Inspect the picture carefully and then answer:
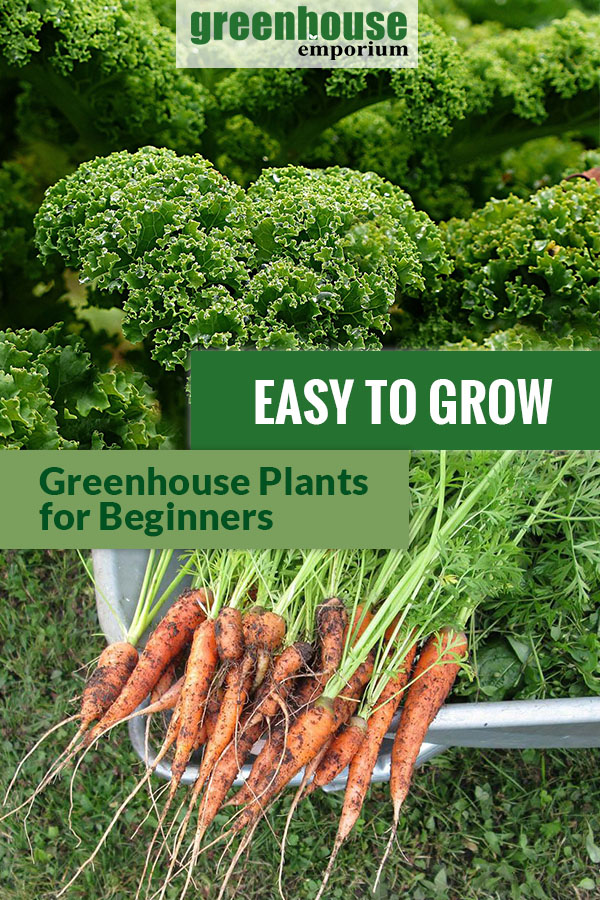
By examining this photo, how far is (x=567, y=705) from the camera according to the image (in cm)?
230

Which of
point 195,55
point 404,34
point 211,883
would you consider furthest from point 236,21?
point 211,883

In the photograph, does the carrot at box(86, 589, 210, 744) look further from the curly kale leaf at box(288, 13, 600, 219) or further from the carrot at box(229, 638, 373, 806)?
the curly kale leaf at box(288, 13, 600, 219)

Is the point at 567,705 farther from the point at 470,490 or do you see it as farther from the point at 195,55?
the point at 195,55

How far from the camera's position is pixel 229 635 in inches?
92.5

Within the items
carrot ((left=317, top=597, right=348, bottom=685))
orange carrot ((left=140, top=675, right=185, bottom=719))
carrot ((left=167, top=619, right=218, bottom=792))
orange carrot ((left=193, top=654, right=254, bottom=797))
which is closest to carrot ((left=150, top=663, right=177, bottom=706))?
orange carrot ((left=140, top=675, right=185, bottom=719))

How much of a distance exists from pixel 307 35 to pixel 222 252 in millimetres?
1352

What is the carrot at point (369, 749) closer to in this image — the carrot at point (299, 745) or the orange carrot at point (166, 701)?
the carrot at point (299, 745)

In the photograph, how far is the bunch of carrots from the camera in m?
2.31

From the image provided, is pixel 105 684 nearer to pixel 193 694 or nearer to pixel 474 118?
pixel 193 694

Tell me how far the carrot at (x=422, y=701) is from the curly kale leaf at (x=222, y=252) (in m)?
0.94

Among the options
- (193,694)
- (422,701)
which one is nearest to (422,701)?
(422,701)

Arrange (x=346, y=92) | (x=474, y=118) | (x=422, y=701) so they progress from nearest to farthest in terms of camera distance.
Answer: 1. (x=422, y=701)
2. (x=346, y=92)
3. (x=474, y=118)

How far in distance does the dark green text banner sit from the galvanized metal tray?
1.71 feet

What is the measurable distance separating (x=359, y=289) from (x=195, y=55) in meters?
1.55
